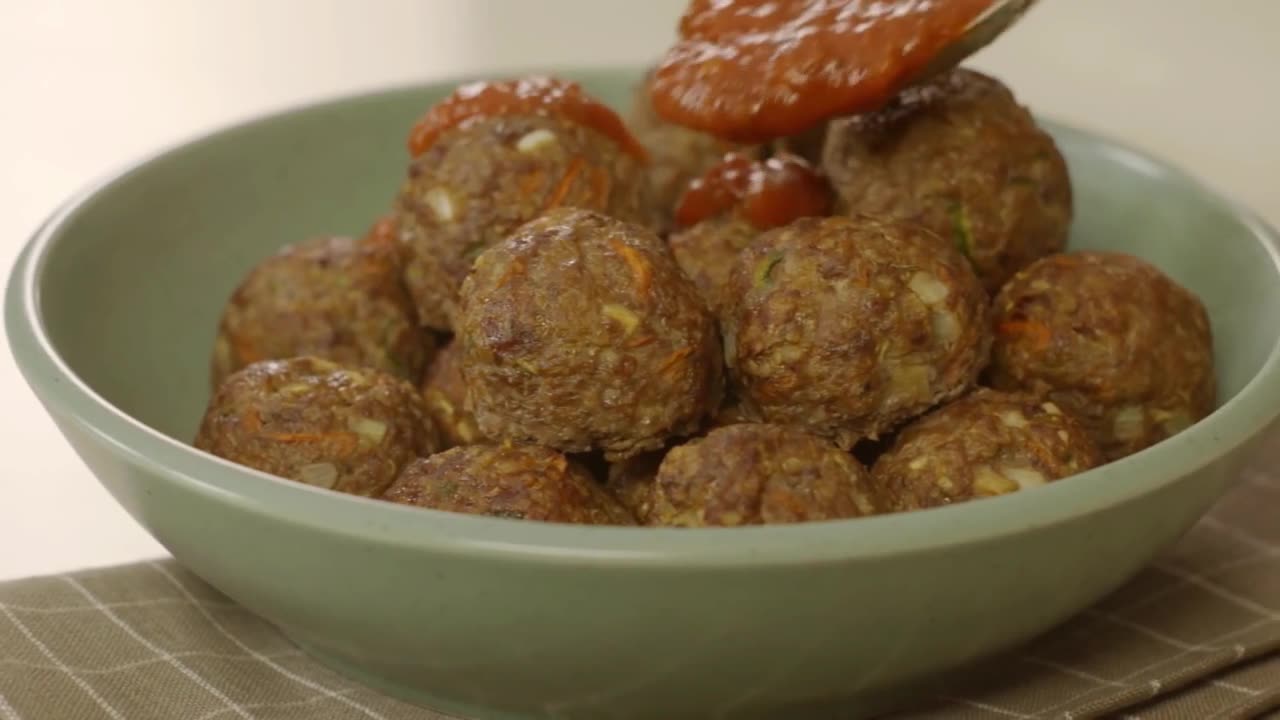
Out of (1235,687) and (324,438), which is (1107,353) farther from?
(324,438)

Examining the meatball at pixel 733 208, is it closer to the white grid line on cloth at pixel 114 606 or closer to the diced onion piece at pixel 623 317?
the diced onion piece at pixel 623 317

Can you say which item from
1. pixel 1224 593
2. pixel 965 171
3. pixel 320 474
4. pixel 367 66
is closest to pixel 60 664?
pixel 320 474

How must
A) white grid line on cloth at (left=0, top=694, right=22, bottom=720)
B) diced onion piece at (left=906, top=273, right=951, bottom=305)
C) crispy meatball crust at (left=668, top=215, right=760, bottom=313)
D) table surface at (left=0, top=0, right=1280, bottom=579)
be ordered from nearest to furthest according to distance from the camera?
white grid line on cloth at (left=0, top=694, right=22, bottom=720) < diced onion piece at (left=906, top=273, right=951, bottom=305) < crispy meatball crust at (left=668, top=215, right=760, bottom=313) < table surface at (left=0, top=0, right=1280, bottom=579)

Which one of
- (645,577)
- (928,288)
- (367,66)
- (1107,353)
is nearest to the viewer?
(645,577)

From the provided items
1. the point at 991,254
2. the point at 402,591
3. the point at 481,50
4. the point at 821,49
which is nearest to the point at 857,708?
the point at 402,591

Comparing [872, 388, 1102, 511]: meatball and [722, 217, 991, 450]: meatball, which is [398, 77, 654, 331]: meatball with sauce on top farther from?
[872, 388, 1102, 511]: meatball

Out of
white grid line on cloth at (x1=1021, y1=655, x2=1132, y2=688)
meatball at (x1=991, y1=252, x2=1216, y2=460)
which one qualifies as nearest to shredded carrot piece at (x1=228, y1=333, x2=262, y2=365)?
meatball at (x1=991, y1=252, x2=1216, y2=460)

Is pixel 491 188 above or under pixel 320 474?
above
